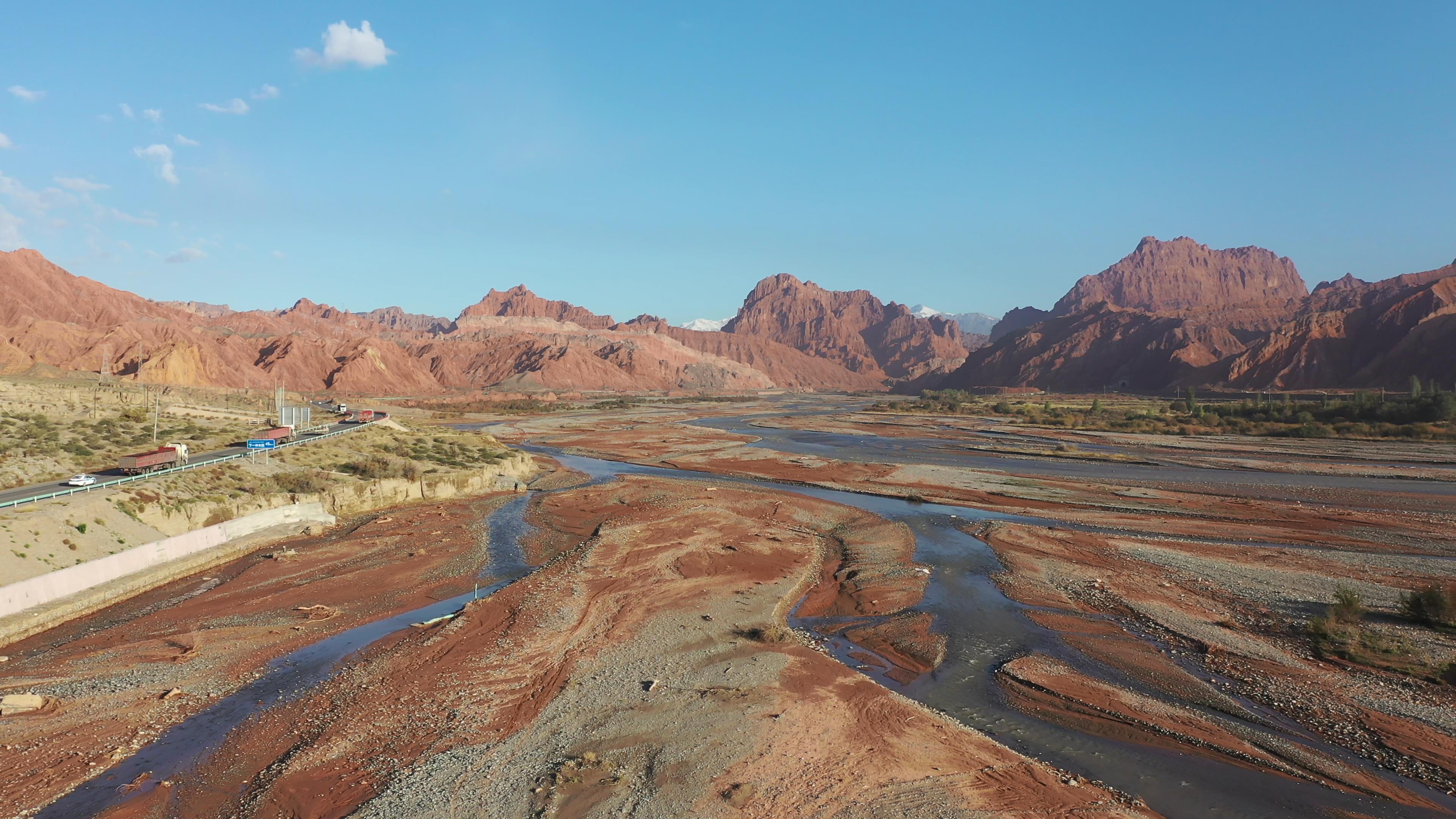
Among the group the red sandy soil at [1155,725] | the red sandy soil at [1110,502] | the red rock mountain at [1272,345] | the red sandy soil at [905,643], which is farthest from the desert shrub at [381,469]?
the red rock mountain at [1272,345]

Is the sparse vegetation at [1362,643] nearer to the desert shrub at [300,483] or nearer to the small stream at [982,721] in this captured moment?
the small stream at [982,721]

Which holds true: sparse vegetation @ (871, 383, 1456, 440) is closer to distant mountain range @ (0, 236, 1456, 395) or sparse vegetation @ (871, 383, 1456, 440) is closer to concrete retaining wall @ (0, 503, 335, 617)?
distant mountain range @ (0, 236, 1456, 395)

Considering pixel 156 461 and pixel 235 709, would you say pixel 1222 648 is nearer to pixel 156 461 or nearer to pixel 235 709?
pixel 235 709

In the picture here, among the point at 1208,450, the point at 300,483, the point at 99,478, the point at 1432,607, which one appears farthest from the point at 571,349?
the point at 1432,607

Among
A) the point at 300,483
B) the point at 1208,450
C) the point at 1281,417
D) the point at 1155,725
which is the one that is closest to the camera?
the point at 1155,725

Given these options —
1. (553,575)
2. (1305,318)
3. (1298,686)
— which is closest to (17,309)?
(553,575)

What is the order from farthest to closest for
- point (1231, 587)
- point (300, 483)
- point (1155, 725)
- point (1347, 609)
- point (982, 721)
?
point (300, 483) < point (1231, 587) < point (1347, 609) < point (982, 721) < point (1155, 725)

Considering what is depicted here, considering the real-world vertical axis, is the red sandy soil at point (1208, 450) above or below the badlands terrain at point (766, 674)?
above
